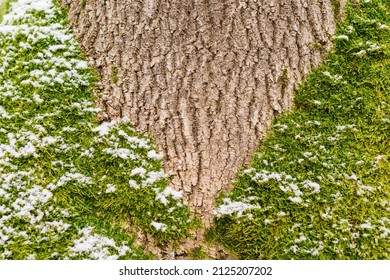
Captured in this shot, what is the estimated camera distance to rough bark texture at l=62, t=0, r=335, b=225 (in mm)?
2316

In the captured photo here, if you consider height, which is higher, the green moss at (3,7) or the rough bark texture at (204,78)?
the green moss at (3,7)

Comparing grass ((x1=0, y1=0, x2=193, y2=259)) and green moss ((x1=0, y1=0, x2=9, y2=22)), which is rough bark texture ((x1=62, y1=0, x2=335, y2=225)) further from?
green moss ((x1=0, y1=0, x2=9, y2=22))

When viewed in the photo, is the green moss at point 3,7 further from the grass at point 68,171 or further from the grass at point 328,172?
the grass at point 328,172

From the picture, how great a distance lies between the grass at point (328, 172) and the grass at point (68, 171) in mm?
414

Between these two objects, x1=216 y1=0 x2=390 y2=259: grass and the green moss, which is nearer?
x1=216 y1=0 x2=390 y2=259: grass

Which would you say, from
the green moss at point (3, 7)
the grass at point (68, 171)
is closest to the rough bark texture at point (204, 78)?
the grass at point (68, 171)

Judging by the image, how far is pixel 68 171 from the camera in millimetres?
2281

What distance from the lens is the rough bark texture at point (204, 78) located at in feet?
7.60

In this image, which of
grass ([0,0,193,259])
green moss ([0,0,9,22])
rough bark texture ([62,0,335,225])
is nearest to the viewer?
grass ([0,0,193,259])

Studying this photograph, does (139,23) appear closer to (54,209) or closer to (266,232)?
(54,209)

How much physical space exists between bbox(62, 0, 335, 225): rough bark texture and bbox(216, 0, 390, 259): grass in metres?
0.14

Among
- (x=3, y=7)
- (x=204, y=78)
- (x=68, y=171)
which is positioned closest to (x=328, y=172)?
(x=204, y=78)

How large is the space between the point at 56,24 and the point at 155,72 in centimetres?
78

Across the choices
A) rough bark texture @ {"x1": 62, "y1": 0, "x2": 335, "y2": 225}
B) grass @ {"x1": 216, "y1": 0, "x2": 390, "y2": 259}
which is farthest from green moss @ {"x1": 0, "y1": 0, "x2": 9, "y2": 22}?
grass @ {"x1": 216, "y1": 0, "x2": 390, "y2": 259}
